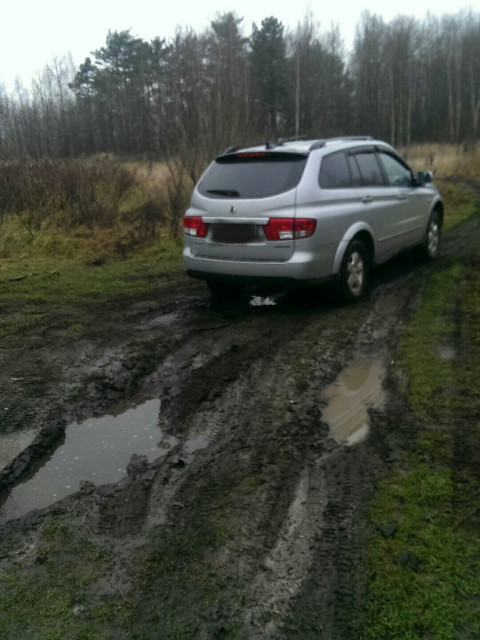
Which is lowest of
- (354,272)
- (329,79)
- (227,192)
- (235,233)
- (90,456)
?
(90,456)

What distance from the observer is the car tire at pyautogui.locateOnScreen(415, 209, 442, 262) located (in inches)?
376

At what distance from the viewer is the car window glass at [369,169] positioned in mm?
7758

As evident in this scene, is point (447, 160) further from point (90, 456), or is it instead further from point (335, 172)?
point (90, 456)

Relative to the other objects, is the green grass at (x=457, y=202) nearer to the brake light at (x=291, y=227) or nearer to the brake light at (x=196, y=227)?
the brake light at (x=291, y=227)

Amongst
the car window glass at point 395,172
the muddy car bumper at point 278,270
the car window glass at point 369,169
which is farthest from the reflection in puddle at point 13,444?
the car window glass at point 395,172

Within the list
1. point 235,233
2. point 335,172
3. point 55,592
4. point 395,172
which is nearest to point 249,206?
point 235,233

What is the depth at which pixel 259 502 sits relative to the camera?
3.35m

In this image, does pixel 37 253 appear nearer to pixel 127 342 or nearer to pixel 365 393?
pixel 127 342

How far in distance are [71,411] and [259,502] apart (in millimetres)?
1922

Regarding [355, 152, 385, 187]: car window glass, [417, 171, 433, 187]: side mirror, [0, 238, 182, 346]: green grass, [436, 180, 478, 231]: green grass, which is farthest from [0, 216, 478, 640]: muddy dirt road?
[436, 180, 478, 231]: green grass

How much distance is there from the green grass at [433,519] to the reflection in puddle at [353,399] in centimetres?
26

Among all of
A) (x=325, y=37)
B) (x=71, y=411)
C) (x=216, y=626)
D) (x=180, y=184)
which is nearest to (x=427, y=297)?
(x=71, y=411)

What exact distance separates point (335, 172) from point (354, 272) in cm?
117

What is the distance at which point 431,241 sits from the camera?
9.74 metres
